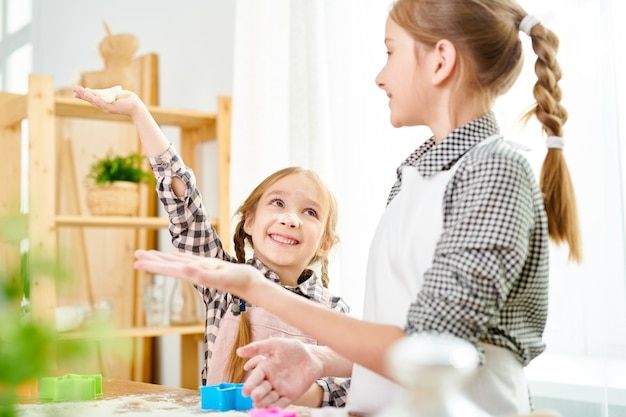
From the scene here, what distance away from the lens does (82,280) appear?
3.44m

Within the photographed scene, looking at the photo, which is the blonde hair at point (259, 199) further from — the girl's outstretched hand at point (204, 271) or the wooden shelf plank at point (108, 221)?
the wooden shelf plank at point (108, 221)

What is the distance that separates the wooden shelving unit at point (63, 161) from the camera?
2682mm

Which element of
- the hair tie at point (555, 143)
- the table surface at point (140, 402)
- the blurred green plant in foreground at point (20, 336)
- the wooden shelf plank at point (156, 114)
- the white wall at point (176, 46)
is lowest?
the table surface at point (140, 402)

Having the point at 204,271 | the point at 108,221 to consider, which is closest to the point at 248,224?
the point at 204,271

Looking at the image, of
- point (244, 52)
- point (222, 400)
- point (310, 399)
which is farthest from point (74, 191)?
point (222, 400)

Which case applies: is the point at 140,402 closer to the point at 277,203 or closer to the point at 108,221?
the point at 277,203

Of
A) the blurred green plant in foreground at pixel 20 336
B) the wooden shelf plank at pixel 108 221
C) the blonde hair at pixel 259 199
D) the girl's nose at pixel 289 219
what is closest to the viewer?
the blurred green plant in foreground at pixel 20 336

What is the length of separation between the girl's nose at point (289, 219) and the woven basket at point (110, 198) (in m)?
1.34

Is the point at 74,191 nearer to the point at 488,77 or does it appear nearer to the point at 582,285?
the point at 582,285

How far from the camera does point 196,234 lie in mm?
1700

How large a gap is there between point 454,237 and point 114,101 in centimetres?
78

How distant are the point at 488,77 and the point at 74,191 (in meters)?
2.71

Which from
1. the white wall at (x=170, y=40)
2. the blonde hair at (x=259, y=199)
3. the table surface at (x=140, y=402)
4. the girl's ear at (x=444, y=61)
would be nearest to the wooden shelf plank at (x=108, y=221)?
the white wall at (x=170, y=40)

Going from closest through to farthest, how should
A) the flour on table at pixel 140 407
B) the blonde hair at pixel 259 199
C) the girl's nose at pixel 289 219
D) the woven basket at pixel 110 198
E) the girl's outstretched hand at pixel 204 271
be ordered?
the girl's outstretched hand at pixel 204 271
the flour on table at pixel 140 407
the girl's nose at pixel 289 219
the blonde hair at pixel 259 199
the woven basket at pixel 110 198
